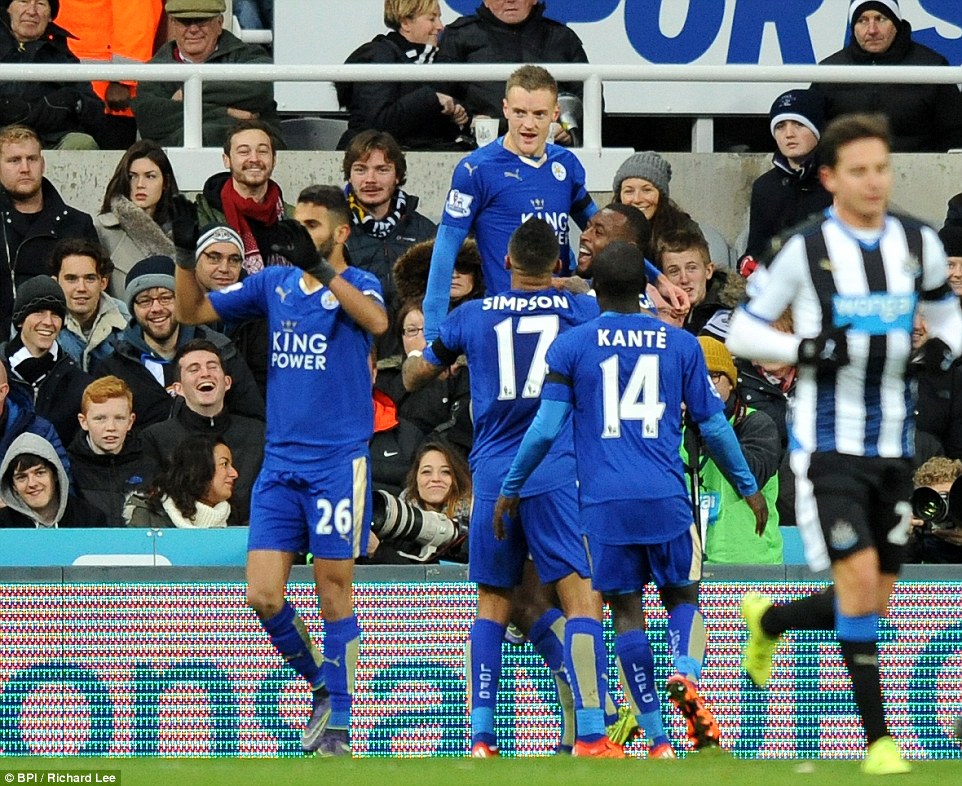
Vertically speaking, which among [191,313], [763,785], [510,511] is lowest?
[763,785]

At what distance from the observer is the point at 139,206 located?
1312 cm

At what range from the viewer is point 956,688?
10.4 metres

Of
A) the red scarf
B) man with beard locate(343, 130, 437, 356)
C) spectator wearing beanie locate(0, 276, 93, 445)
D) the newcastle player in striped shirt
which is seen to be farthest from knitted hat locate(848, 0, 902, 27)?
the newcastle player in striped shirt

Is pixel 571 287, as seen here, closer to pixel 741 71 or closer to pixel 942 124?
pixel 741 71

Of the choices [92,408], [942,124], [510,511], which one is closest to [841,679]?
[510,511]

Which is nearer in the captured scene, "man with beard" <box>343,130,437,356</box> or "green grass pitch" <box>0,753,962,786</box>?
"green grass pitch" <box>0,753,962,786</box>

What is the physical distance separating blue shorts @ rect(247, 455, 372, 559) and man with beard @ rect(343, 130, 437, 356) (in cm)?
304

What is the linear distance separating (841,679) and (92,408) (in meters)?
4.18

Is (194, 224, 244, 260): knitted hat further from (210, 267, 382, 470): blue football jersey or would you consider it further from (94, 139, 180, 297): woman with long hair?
(210, 267, 382, 470): blue football jersey

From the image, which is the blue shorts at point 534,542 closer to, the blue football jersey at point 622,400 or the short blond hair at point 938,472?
the blue football jersey at point 622,400

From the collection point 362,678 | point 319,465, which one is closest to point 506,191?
point 319,465

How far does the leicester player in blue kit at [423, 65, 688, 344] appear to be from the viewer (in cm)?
1023

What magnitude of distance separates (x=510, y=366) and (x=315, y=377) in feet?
2.89

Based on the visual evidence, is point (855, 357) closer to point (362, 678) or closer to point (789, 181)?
point (362, 678)
